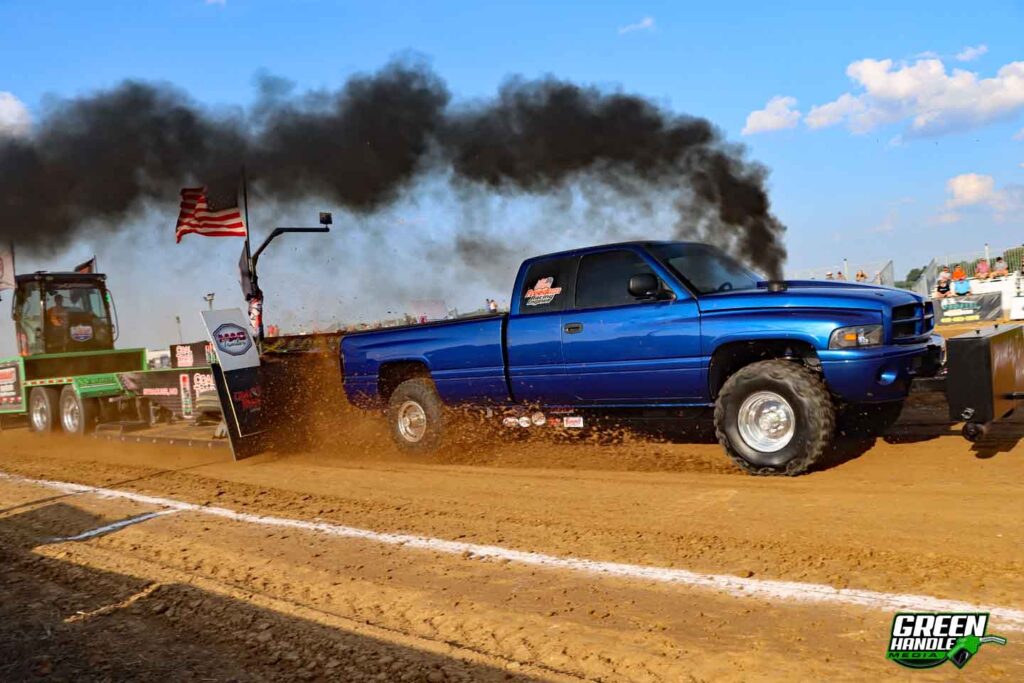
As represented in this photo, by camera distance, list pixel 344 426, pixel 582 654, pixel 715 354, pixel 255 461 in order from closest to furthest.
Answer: pixel 582 654
pixel 715 354
pixel 255 461
pixel 344 426

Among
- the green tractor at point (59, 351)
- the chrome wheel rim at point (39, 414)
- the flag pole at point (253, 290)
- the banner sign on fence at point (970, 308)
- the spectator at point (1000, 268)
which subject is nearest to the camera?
the green tractor at point (59, 351)

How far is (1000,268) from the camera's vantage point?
22.2m

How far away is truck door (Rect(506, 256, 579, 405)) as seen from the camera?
7.41 m

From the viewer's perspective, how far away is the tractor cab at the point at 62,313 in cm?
1402

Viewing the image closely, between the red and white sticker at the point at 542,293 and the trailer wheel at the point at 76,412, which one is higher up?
the red and white sticker at the point at 542,293

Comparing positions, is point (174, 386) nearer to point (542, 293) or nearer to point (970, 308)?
point (542, 293)

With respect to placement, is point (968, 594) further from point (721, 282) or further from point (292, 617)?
point (721, 282)

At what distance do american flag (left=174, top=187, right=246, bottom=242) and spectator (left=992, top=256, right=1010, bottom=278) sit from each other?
65.8 ft

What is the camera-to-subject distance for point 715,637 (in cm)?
330

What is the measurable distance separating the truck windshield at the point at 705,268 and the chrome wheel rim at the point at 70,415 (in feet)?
34.8

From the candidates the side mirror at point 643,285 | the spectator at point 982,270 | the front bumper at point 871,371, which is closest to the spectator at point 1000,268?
the spectator at point 982,270

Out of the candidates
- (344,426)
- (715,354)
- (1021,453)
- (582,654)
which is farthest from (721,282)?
(344,426)

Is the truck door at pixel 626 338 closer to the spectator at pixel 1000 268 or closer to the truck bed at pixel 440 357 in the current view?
the truck bed at pixel 440 357

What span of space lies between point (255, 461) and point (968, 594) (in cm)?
790
